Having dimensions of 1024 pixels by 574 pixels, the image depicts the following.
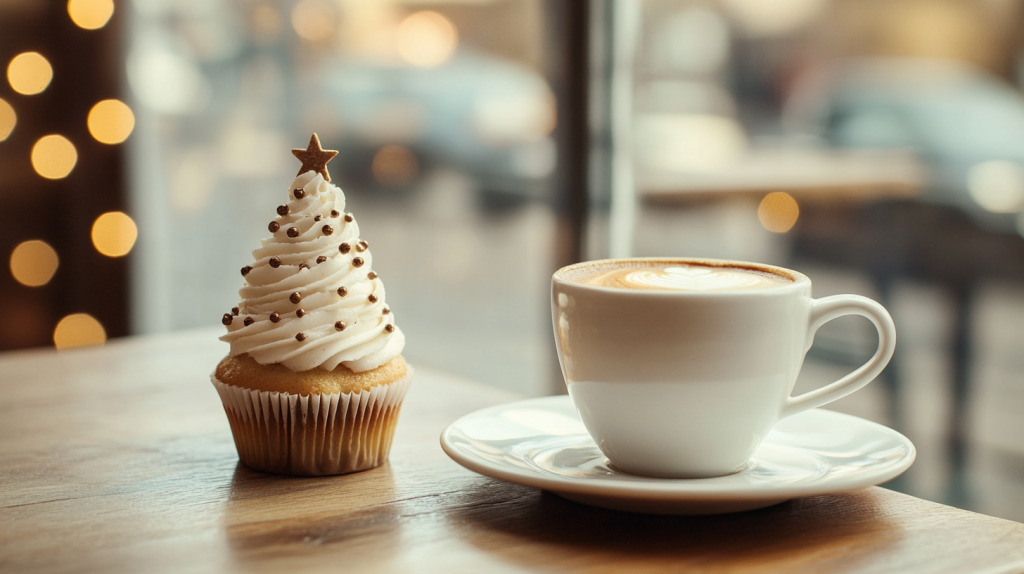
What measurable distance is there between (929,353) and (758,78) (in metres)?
0.72

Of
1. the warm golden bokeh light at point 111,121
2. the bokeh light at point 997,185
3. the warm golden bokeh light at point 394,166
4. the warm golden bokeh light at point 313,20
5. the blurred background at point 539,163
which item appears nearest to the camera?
the bokeh light at point 997,185

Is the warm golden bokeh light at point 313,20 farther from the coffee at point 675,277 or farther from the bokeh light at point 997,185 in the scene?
the coffee at point 675,277

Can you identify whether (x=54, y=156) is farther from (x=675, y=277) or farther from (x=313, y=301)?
(x=675, y=277)

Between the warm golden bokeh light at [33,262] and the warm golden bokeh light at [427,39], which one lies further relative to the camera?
the warm golden bokeh light at [427,39]

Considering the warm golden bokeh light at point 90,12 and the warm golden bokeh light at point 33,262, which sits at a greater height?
the warm golden bokeh light at point 90,12

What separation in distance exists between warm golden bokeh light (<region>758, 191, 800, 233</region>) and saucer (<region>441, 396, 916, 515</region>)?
1.35 m

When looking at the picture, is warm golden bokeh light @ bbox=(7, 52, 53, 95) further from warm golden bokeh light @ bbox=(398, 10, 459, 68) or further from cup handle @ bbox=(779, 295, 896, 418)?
cup handle @ bbox=(779, 295, 896, 418)

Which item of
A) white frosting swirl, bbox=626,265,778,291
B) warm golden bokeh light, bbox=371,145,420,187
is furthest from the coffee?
warm golden bokeh light, bbox=371,145,420,187

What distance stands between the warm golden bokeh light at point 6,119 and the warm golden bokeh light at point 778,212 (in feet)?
5.64

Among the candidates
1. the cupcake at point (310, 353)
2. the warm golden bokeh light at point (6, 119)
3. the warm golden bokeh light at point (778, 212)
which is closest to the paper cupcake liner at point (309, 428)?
the cupcake at point (310, 353)

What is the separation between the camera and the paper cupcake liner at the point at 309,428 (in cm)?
70

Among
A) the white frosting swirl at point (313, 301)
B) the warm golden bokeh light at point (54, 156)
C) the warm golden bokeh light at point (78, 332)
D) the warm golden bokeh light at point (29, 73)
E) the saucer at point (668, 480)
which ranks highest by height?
the warm golden bokeh light at point (29, 73)

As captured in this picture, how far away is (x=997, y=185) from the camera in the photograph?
5.61 feet

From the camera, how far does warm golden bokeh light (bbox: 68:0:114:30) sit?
2119 mm
